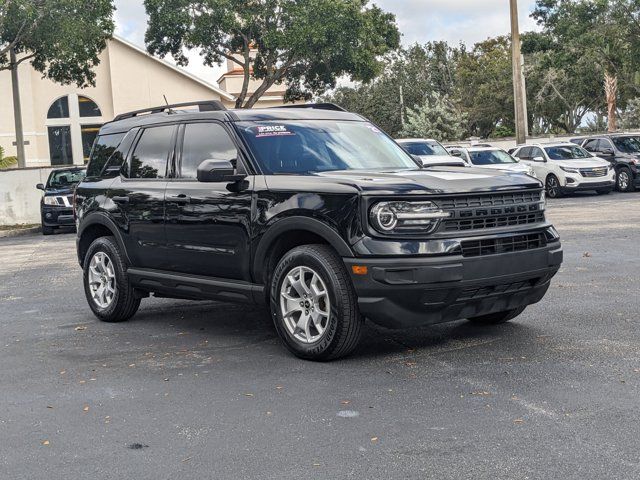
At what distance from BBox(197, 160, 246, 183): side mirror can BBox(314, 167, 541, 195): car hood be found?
0.70 meters

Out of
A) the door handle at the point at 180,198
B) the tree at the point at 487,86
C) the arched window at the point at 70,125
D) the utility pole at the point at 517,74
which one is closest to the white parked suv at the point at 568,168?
the utility pole at the point at 517,74

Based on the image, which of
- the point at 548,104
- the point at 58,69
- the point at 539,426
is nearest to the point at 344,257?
the point at 539,426

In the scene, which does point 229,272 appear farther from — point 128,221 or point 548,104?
point 548,104

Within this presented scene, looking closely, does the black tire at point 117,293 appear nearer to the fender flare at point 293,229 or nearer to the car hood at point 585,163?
the fender flare at point 293,229

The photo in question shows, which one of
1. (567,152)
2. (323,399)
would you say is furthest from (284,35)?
(323,399)

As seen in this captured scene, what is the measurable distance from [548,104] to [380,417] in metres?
63.0

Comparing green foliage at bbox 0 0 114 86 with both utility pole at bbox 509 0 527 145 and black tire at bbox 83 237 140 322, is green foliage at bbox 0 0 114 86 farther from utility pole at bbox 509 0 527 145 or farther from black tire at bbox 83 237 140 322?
black tire at bbox 83 237 140 322

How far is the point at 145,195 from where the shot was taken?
8328 mm

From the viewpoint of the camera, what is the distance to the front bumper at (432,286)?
6285 millimetres

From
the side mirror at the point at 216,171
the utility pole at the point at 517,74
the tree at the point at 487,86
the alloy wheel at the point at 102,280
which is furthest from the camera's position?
the tree at the point at 487,86

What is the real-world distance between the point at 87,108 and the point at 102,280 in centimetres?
4407

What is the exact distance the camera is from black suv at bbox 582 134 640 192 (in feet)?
90.1

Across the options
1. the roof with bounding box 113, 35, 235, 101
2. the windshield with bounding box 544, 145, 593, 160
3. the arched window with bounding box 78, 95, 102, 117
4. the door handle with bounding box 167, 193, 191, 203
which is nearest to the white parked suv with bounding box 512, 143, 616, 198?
the windshield with bounding box 544, 145, 593, 160

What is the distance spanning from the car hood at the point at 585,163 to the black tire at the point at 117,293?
20.4 m
